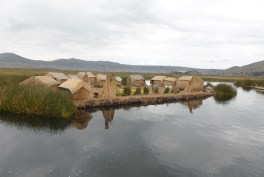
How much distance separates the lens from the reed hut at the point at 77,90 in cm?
3937

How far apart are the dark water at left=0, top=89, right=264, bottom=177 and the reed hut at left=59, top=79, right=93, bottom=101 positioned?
4.00m

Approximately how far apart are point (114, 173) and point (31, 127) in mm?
14354

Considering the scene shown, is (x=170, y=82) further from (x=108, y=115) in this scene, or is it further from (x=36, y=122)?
(x=36, y=122)

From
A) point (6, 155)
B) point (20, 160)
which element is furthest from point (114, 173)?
point (6, 155)

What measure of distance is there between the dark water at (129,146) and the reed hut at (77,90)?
13.1ft

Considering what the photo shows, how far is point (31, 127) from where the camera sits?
28.6 meters

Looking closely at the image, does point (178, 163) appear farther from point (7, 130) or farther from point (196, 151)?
point (7, 130)

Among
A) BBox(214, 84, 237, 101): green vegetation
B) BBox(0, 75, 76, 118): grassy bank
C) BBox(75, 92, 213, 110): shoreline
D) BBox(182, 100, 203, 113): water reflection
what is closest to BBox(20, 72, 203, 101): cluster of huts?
BBox(75, 92, 213, 110): shoreline

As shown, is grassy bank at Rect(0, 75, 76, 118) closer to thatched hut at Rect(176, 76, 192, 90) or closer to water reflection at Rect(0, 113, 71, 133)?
water reflection at Rect(0, 113, 71, 133)

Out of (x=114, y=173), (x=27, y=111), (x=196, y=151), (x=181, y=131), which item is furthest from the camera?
(x=27, y=111)

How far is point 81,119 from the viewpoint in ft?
111

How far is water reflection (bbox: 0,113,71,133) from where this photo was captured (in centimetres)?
2861

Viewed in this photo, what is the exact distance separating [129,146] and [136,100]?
24.5 meters

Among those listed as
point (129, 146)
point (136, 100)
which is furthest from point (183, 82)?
point (129, 146)
